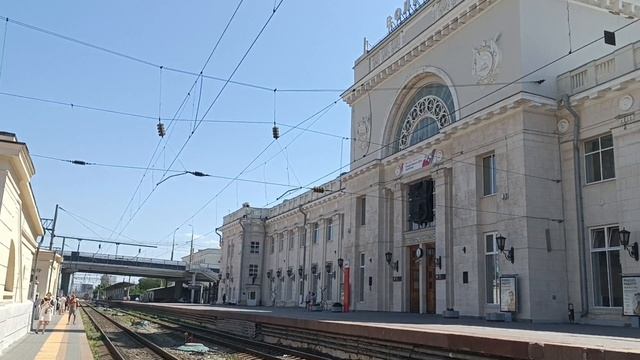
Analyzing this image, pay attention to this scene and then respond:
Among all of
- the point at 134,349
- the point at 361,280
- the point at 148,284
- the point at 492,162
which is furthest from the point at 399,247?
the point at 148,284

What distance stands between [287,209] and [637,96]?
133 ft

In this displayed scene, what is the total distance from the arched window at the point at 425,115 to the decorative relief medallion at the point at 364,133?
3.05 m

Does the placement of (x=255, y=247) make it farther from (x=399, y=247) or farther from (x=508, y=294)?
(x=508, y=294)

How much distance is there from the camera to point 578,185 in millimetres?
22062

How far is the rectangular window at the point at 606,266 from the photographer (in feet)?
66.4

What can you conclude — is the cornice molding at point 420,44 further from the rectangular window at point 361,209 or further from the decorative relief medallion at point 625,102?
the decorative relief medallion at point 625,102

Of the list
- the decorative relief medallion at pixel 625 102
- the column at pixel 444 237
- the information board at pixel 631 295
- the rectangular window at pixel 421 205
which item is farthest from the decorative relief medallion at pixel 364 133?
the information board at pixel 631 295

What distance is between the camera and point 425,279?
28891 mm

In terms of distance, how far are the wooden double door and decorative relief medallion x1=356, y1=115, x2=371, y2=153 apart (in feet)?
27.3

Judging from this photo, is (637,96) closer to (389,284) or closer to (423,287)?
(423,287)

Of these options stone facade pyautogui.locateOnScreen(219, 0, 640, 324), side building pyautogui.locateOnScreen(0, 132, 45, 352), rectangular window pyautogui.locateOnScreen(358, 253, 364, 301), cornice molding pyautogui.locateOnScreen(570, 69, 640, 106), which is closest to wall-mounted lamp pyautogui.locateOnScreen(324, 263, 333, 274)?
stone facade pyautogui.locateOnScreen(219, 0, 640, 324)

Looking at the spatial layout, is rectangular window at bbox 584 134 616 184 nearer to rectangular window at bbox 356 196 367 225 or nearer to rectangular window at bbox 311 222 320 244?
rectangular window at bbox 356 196 367 225

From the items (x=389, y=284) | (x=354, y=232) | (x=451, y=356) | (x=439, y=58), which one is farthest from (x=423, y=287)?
(x=451, y=356)

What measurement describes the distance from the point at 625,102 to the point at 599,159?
2.42m
